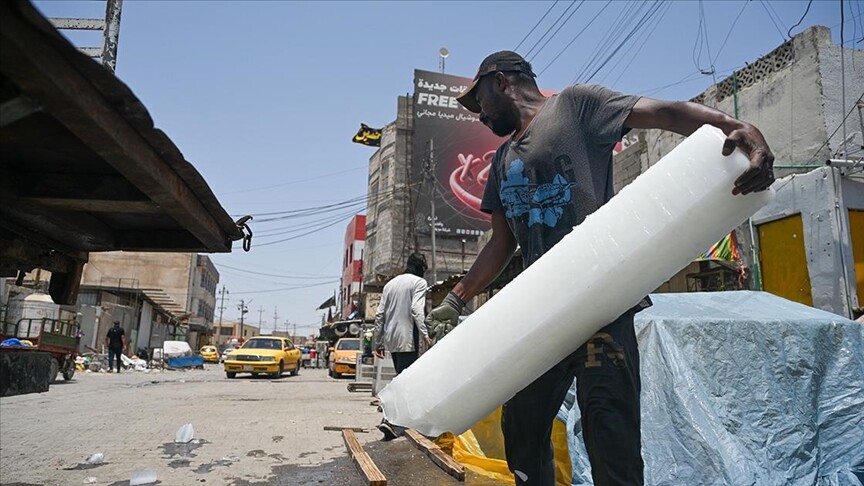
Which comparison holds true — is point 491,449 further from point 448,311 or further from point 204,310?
point 204,310

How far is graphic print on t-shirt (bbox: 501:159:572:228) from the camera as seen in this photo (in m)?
2.08

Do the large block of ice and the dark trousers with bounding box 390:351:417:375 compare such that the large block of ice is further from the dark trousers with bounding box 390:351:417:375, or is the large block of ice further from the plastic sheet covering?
the dark trousers with bounding box 390:351:417:375

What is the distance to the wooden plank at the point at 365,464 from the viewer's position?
3.27m

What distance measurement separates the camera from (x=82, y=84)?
1.18m

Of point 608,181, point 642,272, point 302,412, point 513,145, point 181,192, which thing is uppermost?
point 513,145

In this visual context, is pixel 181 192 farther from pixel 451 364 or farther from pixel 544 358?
pixel 544 358

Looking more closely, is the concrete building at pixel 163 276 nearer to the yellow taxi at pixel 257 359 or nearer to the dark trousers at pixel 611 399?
the yellow taxi at pixel 257 359

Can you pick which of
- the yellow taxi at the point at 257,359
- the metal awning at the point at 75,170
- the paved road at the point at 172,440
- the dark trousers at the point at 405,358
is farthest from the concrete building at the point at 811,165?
the yellow taxi at the point at 257,359

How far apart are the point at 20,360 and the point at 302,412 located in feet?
18.4

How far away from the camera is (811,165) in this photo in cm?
881

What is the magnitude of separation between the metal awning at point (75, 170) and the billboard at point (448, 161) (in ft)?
96.3

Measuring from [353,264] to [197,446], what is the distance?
40.7 m

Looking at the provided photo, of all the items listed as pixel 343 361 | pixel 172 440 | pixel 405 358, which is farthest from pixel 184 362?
pixel 405 358

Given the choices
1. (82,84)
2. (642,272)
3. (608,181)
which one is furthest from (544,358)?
(82,84)
